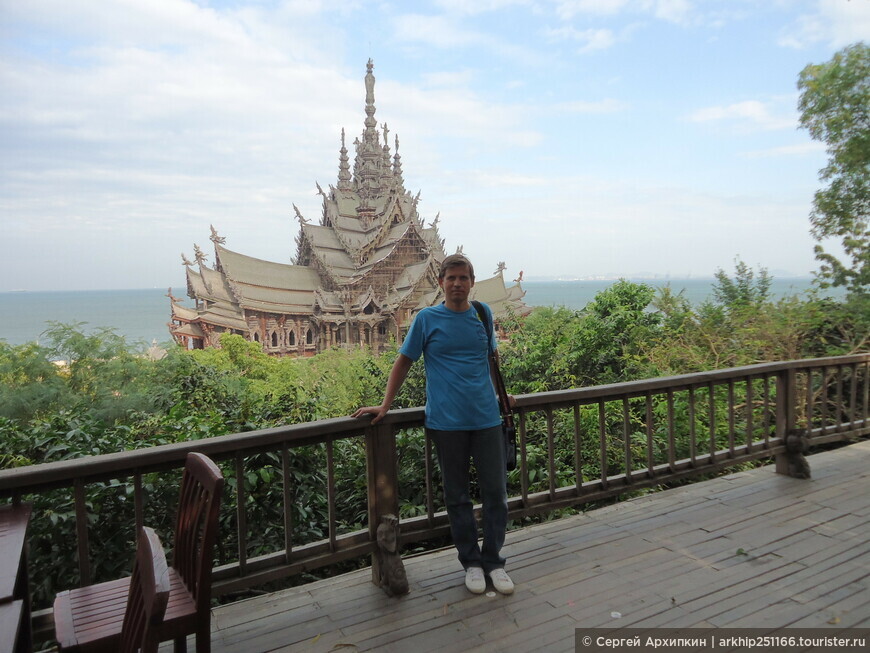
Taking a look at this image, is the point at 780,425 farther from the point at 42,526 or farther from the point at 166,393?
the point at 166,393

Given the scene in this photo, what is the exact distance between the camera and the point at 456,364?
2.23 metres

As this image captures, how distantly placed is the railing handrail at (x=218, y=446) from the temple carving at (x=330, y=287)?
61.0 feet

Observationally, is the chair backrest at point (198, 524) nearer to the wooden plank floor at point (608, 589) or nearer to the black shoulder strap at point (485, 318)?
the wooden plank floor at point (608, 589)

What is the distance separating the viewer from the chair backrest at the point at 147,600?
3.50 feet

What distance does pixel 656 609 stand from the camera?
7.09ft

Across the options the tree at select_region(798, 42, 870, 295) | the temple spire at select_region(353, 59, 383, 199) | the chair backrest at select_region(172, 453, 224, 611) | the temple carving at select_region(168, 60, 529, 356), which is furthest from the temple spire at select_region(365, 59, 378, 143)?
the chair backrest at select_region(172, 453, 224, 611)

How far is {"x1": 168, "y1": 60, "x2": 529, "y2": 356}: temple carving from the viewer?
70.8 ft

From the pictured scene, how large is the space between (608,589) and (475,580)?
576mm

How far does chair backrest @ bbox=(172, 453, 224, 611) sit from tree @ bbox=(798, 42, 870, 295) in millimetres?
8875

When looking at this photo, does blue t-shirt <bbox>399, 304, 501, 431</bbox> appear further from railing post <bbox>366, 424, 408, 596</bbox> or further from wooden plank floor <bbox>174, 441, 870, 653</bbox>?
wooden plank floor <bbox>174, 441, 870, 653</bbox>

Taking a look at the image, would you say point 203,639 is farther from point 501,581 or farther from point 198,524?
point 501,581

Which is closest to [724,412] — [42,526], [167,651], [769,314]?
[769,314]

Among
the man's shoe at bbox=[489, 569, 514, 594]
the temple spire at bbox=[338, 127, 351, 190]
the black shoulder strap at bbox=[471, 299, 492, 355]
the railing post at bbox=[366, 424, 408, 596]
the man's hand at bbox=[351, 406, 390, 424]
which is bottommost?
the man's shoe at bbox=[489, 569, 514, 594]

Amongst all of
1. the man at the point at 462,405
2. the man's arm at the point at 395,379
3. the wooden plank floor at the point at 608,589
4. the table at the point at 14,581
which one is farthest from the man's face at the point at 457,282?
the table at the point at 14,581
